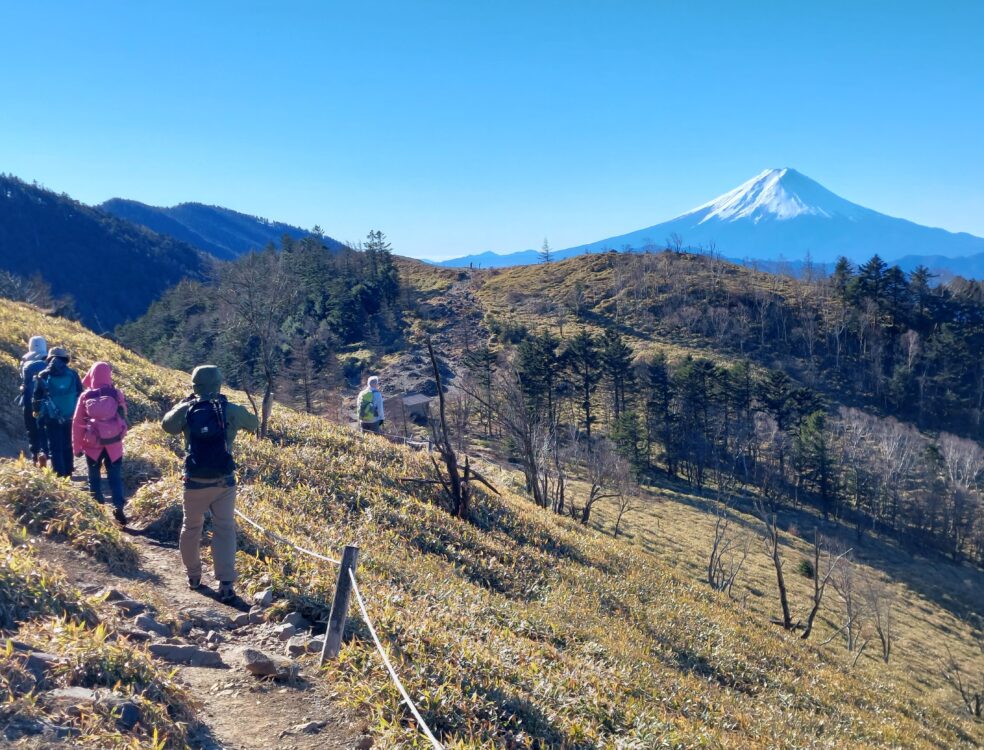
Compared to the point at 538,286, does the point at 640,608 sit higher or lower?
lower

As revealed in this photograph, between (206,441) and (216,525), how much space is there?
36.2 inches

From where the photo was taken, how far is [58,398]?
8.78 meters

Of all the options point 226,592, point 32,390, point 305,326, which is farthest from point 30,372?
point 305,326

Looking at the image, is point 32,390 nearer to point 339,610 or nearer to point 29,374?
point 29,374

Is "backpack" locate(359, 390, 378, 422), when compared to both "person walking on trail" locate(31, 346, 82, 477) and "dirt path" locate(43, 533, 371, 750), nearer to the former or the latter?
"person walking on trail" locate(31, 346, 82, 477)

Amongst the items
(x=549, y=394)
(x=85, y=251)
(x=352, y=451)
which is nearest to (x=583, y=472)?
(x=549, y=394)

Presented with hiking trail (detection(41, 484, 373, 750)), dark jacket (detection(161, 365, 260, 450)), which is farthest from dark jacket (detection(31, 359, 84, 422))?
dark jacket (detection(161, 365, 260, 450))

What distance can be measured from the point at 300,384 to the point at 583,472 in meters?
30.0

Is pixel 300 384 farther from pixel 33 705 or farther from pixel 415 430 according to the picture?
pixel 33 705

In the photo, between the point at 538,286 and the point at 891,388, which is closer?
the point at 891,388

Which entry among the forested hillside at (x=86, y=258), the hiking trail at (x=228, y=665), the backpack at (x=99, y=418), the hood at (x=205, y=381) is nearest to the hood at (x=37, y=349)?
the backpack at (x=99, y=418)

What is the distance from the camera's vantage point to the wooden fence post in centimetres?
527

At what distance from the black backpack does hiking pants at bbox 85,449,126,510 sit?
2583 millimetres

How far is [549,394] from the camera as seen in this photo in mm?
67500
